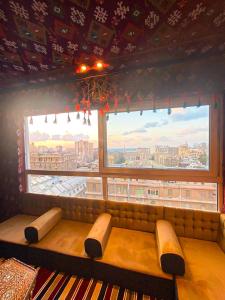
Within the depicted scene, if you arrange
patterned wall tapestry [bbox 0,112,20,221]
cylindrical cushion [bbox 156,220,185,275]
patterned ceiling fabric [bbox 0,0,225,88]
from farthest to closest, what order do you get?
patterned wall tapestry [bbox 0,112,20,221] → cylindrical cushion [bbox 156,220,185,275] → patterned ceiling fabric [bbox 0,0,225,88]

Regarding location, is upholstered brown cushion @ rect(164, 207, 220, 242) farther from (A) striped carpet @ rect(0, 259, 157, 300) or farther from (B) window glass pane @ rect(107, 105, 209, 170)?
(A) striped carpet @ rect(0, 259, 157, 300)

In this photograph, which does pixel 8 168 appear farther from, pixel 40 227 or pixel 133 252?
pixel 133 252

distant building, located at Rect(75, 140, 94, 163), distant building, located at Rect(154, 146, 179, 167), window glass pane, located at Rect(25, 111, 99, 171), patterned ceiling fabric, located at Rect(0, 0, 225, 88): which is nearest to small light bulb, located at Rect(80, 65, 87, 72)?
patterned ceiling fabric, located at Rect(0, 0, 225, 88)

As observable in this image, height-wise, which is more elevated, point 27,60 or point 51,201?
point 27,60

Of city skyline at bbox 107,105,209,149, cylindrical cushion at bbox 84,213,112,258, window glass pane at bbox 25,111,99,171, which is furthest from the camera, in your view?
window glass pane at bbox 25,111,99,171

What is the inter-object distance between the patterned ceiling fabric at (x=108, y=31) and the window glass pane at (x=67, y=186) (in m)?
1.73

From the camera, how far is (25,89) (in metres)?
2.37

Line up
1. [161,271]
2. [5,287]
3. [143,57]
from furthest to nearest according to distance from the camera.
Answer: [143,57] → [161,271] → [5,287]

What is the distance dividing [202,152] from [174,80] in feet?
3.32

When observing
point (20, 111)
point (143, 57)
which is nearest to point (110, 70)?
point (143, 57)

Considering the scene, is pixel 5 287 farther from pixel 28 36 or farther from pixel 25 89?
pixel 25 89

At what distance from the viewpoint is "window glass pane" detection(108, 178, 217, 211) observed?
2021 millimetres

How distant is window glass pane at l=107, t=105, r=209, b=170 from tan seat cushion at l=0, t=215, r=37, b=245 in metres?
1.54

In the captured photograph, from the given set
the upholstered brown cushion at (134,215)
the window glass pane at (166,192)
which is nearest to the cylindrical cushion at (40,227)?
the upholstered brown cushion at (134,215)
